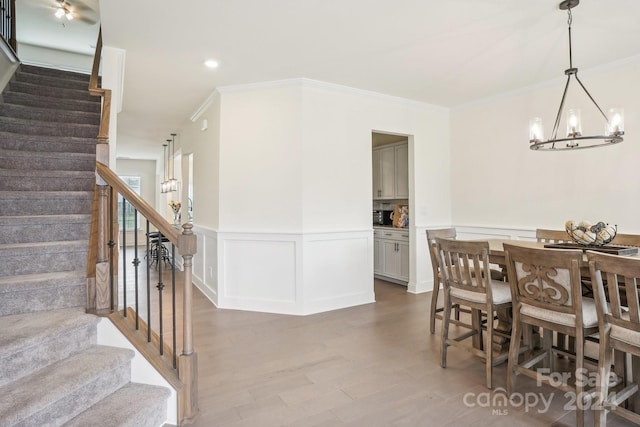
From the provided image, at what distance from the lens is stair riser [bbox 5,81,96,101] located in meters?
4.12

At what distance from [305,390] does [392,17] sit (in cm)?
282

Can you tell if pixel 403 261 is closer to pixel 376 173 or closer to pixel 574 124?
pixel 376 173

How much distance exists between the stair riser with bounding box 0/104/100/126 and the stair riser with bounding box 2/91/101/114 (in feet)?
0.79

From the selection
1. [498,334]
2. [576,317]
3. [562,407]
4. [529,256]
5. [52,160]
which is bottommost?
[562,407]

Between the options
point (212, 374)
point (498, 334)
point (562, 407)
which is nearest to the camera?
point (562, 407)

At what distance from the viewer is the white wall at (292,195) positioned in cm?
401

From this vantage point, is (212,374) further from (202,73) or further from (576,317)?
(202,73)

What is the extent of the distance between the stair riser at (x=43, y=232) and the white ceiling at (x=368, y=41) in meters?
1.63

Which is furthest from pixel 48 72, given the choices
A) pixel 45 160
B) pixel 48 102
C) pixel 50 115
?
pixel 45 160

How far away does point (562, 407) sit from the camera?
2141 millimetres

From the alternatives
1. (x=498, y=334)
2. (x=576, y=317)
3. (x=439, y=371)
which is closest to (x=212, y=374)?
(x=439, y=371)

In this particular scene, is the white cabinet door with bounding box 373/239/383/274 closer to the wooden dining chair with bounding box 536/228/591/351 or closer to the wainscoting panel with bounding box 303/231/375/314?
the wainscoting panel with bounding box 303/231/375/314

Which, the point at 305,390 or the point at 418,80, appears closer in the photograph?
the point at 305,390

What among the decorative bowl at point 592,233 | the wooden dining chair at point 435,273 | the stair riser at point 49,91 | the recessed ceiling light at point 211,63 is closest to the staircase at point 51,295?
the stair riser at point 49,91
